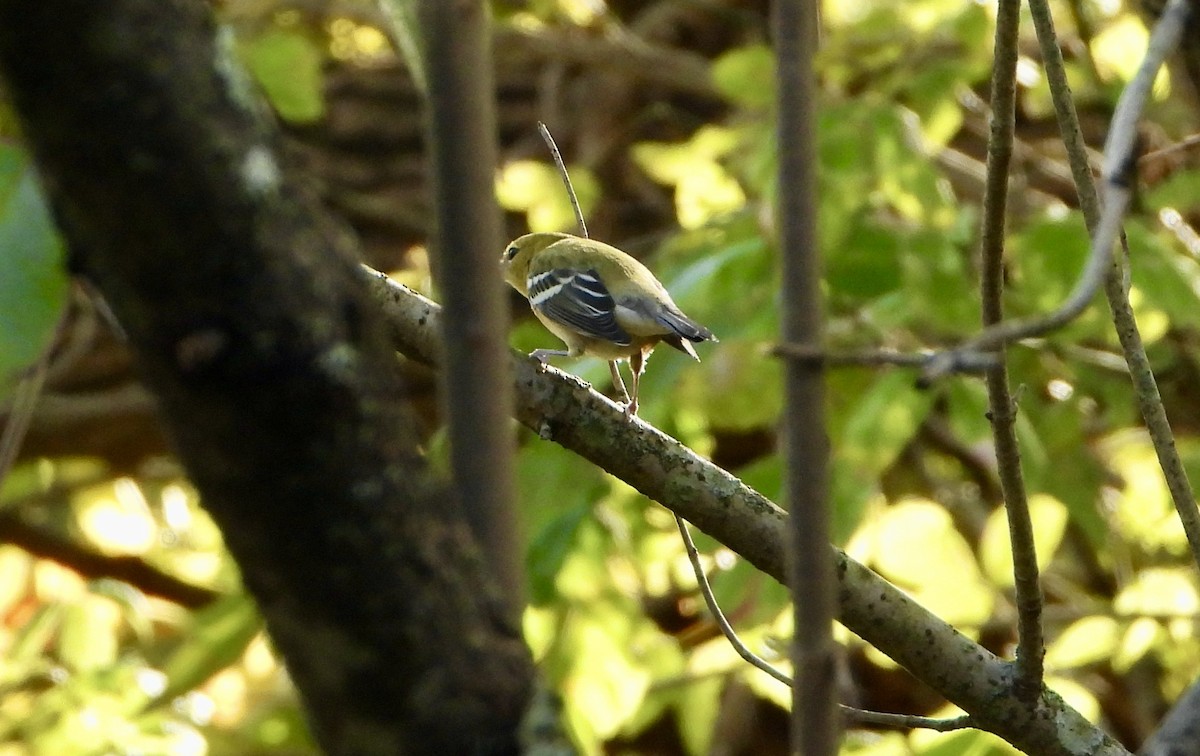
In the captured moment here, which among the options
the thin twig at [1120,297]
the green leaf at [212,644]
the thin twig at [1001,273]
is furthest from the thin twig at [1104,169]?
the green leaf at [212,644]

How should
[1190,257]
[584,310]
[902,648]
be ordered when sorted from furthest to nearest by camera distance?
1. [1190,257]
2. [584,310]
3. [902,648]

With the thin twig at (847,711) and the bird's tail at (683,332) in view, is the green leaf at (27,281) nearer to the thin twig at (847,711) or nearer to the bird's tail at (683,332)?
the thin twig at (847,711)

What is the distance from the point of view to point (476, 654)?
0.74m

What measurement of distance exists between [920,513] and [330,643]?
1.94 m

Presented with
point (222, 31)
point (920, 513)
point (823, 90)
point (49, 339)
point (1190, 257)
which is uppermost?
point (823, 90)

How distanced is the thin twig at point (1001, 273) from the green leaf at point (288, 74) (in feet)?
6.18

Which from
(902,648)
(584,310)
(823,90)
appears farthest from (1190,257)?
(902,648)

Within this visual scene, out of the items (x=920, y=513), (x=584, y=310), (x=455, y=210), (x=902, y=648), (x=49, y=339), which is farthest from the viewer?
(x=920, y=513)

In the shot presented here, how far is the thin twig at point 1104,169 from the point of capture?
78 centimetres

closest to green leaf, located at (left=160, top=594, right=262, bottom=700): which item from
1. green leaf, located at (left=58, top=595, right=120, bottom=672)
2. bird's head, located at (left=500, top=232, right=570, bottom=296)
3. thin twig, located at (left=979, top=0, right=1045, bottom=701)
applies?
green leaf, located at (left=58, top=595, right=120, bottom=672)

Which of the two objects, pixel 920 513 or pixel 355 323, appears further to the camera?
pixel 920 513

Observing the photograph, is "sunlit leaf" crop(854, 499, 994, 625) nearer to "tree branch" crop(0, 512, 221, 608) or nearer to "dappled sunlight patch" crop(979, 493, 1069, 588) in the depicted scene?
"dappled sunlight patch" crop(979, 493, 1069, 588)

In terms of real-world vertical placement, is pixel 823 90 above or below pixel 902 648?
above

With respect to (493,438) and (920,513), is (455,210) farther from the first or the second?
(920,513)
